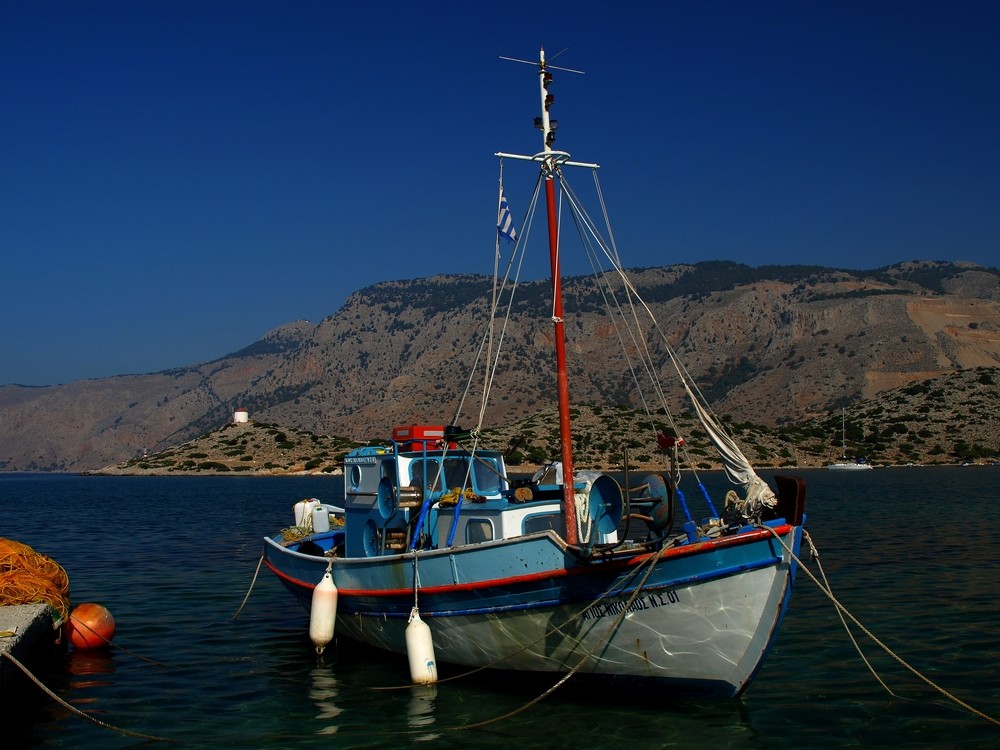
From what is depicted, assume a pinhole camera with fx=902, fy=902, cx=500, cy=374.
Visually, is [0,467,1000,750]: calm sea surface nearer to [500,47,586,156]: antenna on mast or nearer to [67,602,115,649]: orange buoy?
[67,602,115,649]: orange buoy

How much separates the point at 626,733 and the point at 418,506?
20.5 ft

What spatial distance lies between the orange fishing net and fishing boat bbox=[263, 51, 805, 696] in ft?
14.6

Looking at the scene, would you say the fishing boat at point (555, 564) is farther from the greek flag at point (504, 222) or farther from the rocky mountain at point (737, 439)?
the rocky mountain at point (737, 439)

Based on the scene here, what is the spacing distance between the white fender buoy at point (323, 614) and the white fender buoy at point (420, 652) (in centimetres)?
291

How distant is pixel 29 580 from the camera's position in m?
16.7

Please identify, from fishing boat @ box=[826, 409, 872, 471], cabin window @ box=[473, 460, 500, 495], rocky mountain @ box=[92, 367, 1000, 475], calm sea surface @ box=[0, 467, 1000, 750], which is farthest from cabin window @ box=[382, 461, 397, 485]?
fishing boat @ box=[826, 409, 872, 471]

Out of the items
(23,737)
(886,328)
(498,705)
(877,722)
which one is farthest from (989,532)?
(886,328)

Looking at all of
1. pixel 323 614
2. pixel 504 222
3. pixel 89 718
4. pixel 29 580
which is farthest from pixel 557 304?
pixel 29 580

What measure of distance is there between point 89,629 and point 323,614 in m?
4.66

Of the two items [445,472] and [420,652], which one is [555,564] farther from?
[445,472]

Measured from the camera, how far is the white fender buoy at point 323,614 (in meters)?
17.0

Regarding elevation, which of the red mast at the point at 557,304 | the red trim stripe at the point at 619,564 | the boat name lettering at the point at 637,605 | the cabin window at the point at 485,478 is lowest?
the boat name lettering at the point at 637,605

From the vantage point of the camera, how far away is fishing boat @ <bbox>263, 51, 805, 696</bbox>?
40.4 ft

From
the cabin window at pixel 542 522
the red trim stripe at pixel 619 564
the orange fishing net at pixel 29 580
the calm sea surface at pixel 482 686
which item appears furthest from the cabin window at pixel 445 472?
the orange fishing net at pixel 29 580
